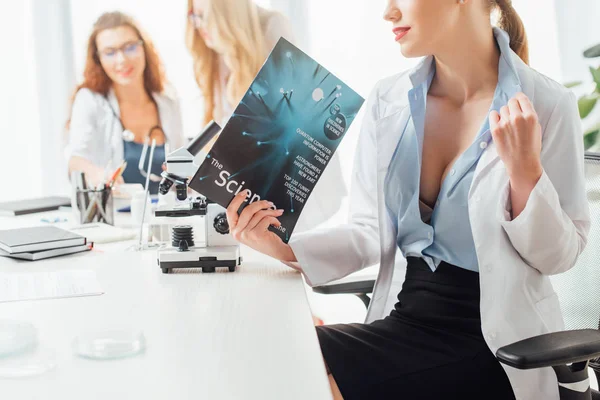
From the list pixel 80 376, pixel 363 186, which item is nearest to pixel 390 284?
pixel 363 186

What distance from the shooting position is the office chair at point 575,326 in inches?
43.9

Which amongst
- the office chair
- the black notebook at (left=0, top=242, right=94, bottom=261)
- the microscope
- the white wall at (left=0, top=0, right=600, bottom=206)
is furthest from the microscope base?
the white wall at (left=0, top=0, right=600, bottom=206)

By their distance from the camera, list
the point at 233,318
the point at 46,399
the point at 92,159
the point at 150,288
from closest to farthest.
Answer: the point at 46,399, the point at 233,318, the point at 150,288, the point at 92,159

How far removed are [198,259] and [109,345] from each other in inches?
20.7

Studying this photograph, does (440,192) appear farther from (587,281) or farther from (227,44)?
(227,44)

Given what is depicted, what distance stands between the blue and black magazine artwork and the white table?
0.20 m

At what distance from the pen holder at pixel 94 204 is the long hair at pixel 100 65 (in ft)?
5.37

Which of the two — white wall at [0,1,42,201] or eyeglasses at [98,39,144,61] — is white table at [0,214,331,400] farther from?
white wall at [0,1,42,201]

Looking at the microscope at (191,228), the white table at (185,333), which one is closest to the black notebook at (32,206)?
the white table at (185,333)

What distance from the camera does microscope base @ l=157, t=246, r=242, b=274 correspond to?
5.21 ft

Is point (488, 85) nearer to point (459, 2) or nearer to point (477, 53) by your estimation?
point (477, 53)

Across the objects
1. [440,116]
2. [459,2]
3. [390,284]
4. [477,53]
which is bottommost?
[390,284]

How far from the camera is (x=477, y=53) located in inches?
64.7

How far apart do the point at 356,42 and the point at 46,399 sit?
10.9ft
